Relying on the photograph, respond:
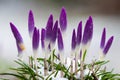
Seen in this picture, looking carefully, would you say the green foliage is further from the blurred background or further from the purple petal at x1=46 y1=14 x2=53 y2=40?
the blurred background

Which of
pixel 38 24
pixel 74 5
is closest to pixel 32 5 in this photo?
pixel 38 24

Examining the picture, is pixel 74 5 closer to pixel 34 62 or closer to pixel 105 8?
pixel 105 8

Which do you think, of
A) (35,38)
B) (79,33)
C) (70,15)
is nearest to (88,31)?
(79,33)

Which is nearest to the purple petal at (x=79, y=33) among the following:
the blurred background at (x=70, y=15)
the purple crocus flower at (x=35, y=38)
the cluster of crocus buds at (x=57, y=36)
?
the cluster of crocus buds at (x=57, y=36)

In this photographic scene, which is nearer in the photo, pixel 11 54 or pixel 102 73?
pixel 102 73

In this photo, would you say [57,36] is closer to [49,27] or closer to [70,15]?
[49,27]

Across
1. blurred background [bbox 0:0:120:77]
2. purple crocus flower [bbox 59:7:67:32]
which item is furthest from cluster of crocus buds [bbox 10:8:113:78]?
blurred background [bbox 0:0:120:77]

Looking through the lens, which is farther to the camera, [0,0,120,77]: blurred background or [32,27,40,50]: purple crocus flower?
[0,0,120,77]: blurred background

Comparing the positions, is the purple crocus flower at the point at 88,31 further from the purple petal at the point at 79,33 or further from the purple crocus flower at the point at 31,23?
the purple crocus flower at the point at 31,23

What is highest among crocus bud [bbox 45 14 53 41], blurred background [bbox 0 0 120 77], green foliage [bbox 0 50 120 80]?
blurred background [bbox 0 0 120 77]
